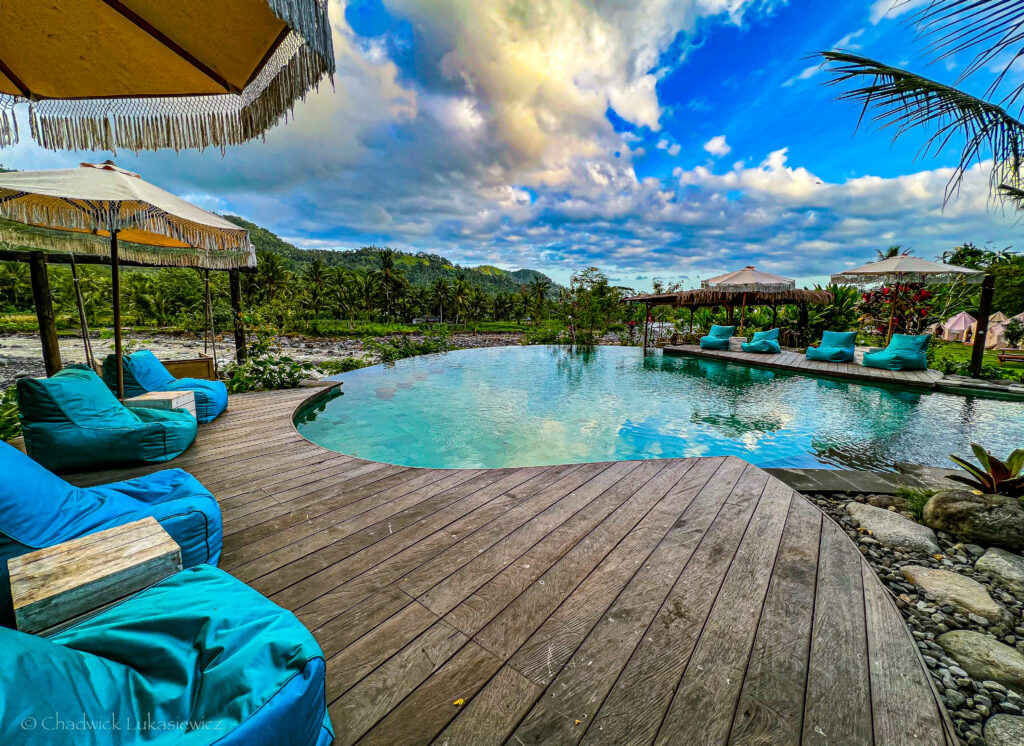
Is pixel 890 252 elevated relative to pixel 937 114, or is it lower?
elevated

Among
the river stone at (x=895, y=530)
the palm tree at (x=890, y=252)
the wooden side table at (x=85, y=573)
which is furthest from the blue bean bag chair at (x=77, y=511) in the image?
the palm tree at (x=890, y=252)

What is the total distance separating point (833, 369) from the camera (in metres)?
9.48

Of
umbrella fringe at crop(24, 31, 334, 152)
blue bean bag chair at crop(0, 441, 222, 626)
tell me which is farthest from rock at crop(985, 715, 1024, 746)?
umbrella fringe at crop(24, 31, 334, 152)

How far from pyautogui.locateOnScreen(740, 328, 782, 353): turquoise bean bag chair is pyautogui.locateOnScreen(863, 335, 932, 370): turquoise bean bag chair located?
2.78 m

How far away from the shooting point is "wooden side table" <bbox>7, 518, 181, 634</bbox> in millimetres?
1161

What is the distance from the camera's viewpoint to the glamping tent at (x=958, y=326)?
79.6 ft

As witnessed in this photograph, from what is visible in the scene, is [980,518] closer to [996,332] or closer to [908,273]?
[908,273]

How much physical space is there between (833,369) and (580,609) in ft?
36.3

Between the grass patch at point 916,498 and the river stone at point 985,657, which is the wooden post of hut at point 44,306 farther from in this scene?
the grass patch at point 916,498

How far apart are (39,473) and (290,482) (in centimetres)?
129

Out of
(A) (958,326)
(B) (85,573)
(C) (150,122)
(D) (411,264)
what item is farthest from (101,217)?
(D) (411,264)

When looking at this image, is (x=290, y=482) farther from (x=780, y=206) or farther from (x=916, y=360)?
A: (x=780, y=206)

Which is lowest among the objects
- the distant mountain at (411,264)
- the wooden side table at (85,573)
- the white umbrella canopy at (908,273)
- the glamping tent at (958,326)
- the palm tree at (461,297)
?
the wooden side table at (85,573)

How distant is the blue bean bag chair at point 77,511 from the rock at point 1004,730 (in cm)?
323
